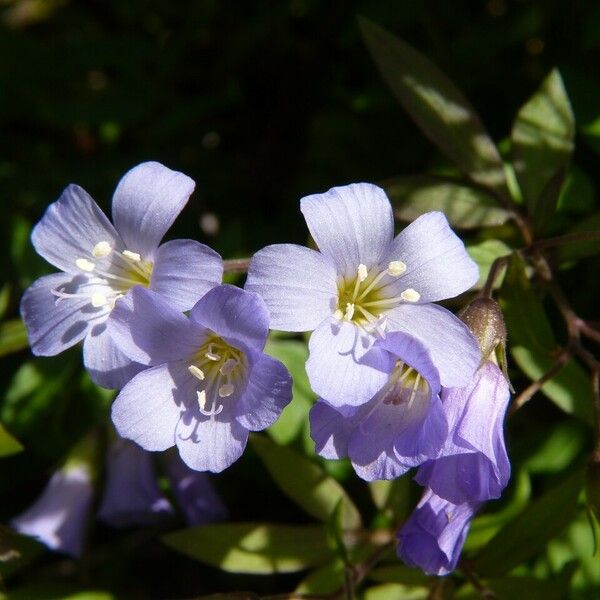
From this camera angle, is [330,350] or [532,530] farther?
[532,530]

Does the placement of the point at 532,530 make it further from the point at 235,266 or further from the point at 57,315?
the point at 57,315

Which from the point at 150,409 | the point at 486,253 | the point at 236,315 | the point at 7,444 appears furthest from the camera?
the point at 486,253

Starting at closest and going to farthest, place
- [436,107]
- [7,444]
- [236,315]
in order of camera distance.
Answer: [236,315], [7,444], [436,107]

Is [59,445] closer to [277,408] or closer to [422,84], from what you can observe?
[277,408]

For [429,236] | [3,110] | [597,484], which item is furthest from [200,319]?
[3,110]

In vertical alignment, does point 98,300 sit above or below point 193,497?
above

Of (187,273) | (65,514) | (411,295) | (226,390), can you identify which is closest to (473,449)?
(411,295)

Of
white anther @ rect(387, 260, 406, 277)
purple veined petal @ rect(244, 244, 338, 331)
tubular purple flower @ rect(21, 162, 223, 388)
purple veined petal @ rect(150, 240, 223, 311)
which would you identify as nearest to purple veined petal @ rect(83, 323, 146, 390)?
tubular purple flower @ rect(21, 162, 223, 388)

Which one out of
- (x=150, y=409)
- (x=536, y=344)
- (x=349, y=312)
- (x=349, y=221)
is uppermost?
(x=349, y=221)
